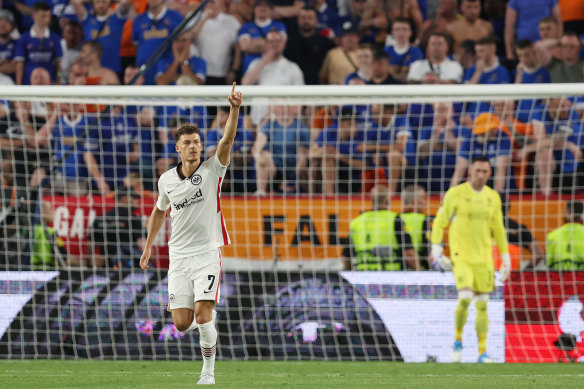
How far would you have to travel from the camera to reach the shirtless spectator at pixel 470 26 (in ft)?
46.5

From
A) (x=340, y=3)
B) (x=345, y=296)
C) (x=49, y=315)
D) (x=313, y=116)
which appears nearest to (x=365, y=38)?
(x=340, y=3)

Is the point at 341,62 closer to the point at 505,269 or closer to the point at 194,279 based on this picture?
the point at 505,269

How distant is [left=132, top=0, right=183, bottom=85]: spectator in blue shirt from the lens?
1437 cm

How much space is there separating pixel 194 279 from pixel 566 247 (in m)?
5.72

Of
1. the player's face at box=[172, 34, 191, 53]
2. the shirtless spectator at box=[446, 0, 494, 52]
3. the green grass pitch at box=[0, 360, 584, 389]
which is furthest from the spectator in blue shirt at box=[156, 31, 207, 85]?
the green grass pitch at box=[0, 360, 584, 389]

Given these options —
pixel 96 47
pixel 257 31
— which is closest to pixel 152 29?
pixel 96 47

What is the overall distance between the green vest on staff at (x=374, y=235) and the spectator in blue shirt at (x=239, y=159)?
5.88 ft

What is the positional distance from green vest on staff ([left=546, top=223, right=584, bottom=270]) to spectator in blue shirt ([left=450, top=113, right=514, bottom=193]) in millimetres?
1202

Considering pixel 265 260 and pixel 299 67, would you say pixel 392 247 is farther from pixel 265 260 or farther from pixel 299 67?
pixel 299 67

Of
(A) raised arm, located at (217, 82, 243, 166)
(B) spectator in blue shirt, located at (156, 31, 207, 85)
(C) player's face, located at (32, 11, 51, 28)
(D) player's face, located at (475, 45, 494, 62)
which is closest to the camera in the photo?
(A) raised arm, located at (217, 82, 243, 166)

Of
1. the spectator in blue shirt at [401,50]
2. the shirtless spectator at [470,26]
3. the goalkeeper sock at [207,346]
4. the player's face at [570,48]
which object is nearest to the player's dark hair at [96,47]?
the spectator in blue shirt at [401,50]

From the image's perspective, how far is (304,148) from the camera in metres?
12.9

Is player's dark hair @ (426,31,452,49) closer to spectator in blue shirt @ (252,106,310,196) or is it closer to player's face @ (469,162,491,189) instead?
spectator in blue shirt @ (252,106,310,196)

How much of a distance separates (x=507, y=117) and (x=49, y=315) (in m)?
6.44
